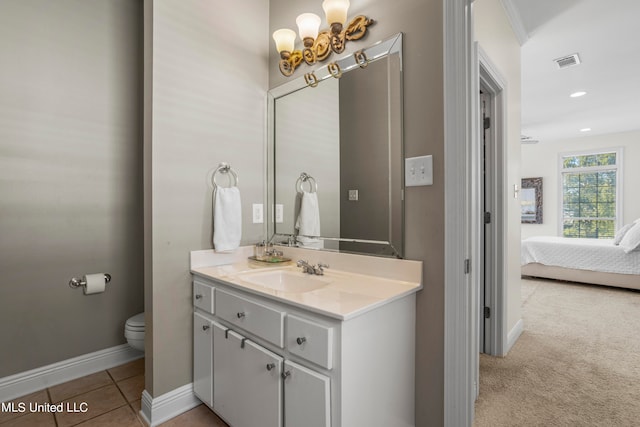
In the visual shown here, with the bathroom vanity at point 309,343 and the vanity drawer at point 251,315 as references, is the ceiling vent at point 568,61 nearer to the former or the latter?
the bathroom vanity at point 309,343

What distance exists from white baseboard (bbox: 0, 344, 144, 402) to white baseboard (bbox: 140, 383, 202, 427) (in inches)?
26.6

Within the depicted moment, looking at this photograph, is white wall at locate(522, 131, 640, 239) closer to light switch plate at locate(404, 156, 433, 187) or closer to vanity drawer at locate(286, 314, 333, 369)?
light switch plate at locate(404, 156, 433, 187)

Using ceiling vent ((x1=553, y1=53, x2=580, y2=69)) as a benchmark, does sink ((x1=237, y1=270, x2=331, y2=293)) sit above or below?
below

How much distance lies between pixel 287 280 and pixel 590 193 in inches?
289

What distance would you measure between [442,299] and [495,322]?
4.29 feet

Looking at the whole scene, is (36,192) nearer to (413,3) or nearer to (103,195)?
(103,195)

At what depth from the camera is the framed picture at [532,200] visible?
6.89 m

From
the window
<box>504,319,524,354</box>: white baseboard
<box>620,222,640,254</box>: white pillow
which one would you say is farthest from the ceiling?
<box>504,319,524,354</box>: white baseboard

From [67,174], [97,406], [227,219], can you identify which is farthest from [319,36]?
[97,406]

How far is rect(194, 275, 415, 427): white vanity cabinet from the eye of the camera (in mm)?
1056

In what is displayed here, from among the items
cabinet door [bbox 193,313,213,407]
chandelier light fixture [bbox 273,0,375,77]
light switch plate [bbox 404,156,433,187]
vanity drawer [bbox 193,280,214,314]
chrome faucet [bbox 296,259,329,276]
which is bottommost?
cabinet door [bbox 193,313,213,407]

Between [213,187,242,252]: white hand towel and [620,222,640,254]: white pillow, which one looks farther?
[620,222,640,254]: white pillow

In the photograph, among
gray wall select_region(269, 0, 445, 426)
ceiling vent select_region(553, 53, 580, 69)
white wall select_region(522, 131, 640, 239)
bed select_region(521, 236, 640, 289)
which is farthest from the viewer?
white wall select_region(522, 131, 640, 239)

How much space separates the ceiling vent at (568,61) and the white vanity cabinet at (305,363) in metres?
3.20
